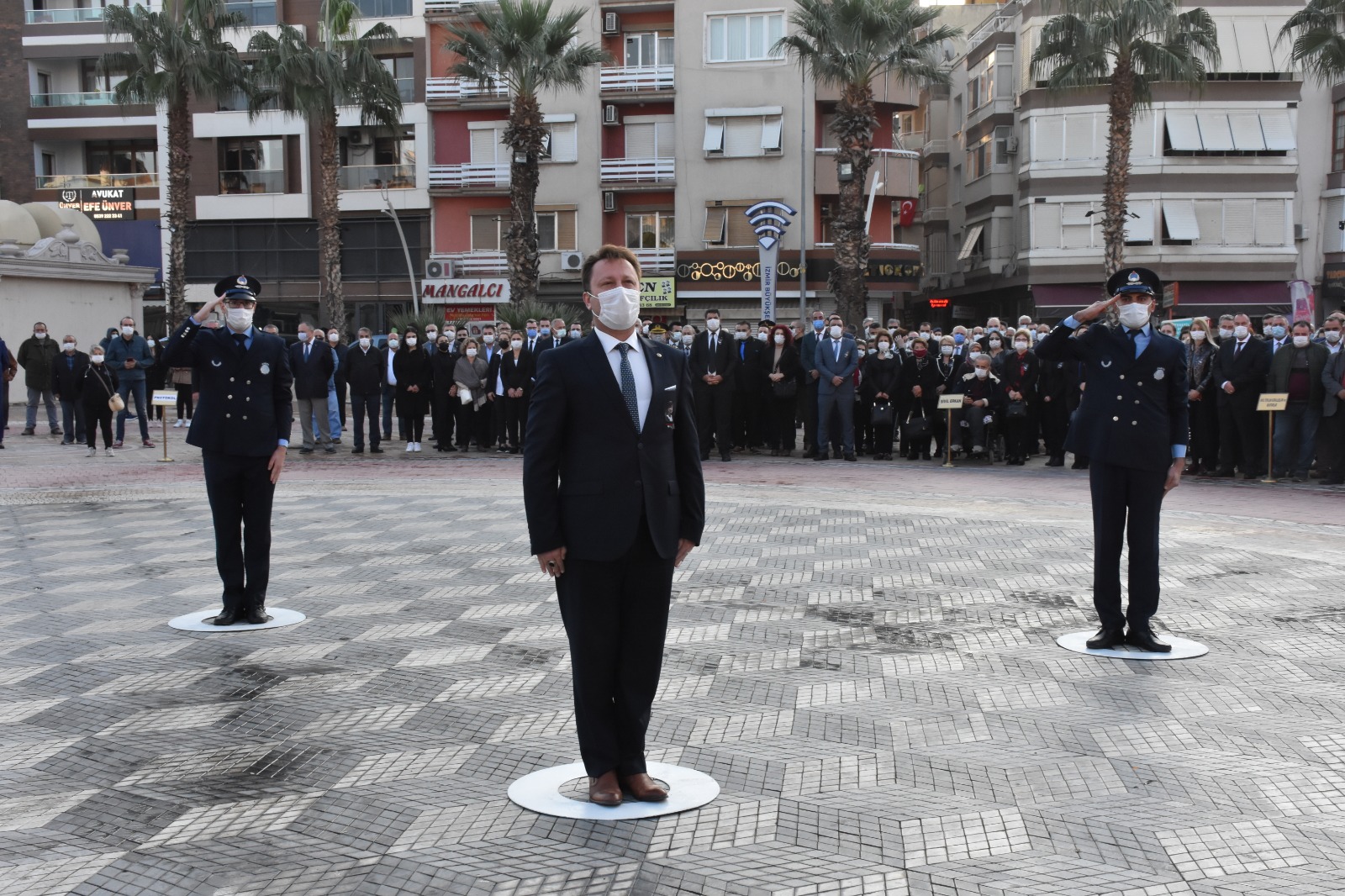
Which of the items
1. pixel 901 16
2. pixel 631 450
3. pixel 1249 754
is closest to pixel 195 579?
pixel 631 450

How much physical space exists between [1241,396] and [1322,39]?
861 inches

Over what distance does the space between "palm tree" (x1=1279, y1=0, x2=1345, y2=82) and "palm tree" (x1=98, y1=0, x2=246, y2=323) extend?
2882cm

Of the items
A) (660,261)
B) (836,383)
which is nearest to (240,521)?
(836,383)

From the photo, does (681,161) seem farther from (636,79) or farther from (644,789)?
(644,789)

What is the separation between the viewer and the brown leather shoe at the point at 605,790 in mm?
4871

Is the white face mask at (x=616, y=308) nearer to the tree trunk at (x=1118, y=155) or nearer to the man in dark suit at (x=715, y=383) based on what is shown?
the man in dark suit at (x=715, y=383)

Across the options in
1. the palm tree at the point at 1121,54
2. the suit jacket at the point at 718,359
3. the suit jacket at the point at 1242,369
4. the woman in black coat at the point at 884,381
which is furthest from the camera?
the palm tree at the point at 1121,54

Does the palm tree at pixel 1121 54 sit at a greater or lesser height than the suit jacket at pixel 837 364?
greater

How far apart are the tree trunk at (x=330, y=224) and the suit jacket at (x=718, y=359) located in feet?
61.5

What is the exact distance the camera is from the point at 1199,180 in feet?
136

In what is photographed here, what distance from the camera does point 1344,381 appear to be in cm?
1638

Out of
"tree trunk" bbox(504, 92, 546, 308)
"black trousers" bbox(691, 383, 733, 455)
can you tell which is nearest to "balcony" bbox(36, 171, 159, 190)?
"tree trunk" bbox(504, 92, 546, 308)

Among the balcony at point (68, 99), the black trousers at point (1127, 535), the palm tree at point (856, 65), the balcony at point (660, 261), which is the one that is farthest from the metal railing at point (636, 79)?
the black trousers at point (1127, 535)

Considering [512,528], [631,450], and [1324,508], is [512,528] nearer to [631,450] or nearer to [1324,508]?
[631,450]
